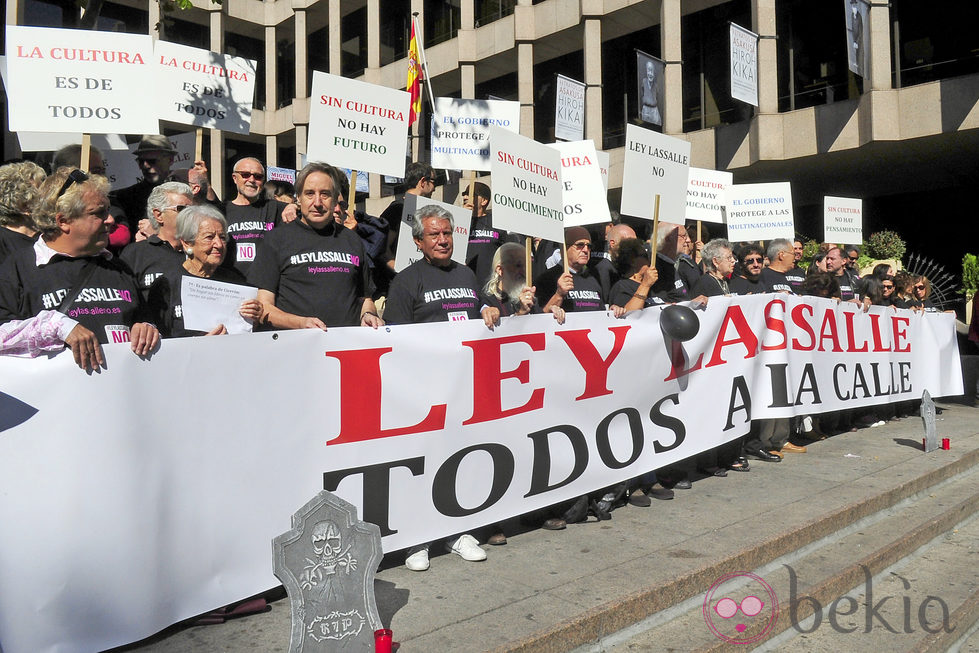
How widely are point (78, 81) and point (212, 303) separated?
2018mm

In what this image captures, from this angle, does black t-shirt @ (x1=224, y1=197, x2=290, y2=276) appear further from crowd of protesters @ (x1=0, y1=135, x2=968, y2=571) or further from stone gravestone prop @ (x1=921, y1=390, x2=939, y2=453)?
stone gravestone prop @ (x1=921, y1=390, x2=939, y2=453)

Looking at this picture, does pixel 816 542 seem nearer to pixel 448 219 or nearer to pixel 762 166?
pixel 448 219

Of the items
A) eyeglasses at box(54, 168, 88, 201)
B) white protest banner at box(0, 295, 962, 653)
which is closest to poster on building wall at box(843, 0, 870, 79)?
white protest banner at box(0, 295, 962, 653)

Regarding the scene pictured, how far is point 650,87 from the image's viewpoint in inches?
684

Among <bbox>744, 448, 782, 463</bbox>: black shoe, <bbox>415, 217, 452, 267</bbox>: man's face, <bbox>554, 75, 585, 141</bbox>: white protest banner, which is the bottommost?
<bbox>744, 448, 782, 463</bbox>: black shoe

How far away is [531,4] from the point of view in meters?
20.9

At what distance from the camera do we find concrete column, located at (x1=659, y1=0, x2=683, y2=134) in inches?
709

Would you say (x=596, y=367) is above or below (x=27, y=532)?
above

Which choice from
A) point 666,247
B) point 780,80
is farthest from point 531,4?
point 666,247

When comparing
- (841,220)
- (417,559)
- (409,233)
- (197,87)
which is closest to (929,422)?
(841,220)

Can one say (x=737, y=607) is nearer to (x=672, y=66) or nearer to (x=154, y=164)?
(x=154, y=164)

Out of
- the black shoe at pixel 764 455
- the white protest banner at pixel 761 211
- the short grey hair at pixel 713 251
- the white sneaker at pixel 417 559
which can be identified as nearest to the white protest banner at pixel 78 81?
the white sneaker at pixel 417 559

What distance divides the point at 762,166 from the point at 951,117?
12.6ft

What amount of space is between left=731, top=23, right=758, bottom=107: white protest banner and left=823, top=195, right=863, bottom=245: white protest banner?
641cm
